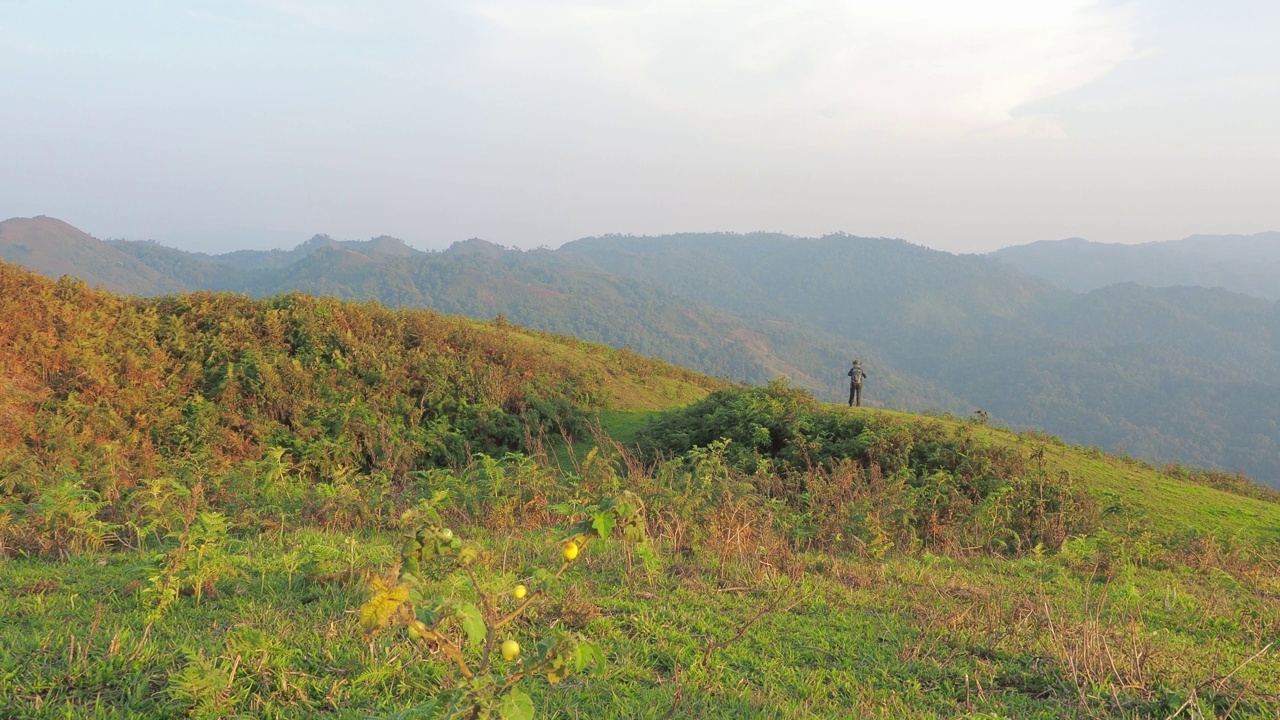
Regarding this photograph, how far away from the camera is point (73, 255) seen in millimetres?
152375

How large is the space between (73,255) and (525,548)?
194 m

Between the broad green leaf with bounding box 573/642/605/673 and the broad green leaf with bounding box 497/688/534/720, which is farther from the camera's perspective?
the broad green leaf with bounding box 573/642/605/673

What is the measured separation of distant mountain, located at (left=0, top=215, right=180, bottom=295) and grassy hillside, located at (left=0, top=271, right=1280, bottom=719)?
6015 inches

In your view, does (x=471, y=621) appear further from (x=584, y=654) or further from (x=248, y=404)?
(x=248, y=404)

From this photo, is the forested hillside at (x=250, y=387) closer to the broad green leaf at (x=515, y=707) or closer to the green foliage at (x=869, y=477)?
the green foliage at (x=869, y=477)

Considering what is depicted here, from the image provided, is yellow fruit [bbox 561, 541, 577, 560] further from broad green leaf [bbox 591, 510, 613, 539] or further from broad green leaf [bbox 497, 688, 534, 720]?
broad green leaf [bbox 497, 688, 534, 720]

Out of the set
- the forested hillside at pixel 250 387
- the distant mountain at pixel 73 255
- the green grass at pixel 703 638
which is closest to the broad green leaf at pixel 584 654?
the green grass at pixel 703 638

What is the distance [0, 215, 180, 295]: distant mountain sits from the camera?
5576 inches

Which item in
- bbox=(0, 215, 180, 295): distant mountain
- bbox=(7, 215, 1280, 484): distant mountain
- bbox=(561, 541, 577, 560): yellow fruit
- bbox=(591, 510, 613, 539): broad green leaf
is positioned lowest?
bbox=(7, 215, 1280, 484): distant mountain

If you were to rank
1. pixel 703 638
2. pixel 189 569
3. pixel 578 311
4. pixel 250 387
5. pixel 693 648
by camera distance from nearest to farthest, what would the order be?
pixel 693 648 → pixel 703 638 → pixel 189 569 → pixel 250 387 → pixel 578 311

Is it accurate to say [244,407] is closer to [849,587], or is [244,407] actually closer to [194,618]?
[194,618]

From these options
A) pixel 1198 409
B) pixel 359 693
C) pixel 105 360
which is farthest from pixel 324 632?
pixel 1198 409

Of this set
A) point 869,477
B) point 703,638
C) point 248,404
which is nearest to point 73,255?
point 248,404

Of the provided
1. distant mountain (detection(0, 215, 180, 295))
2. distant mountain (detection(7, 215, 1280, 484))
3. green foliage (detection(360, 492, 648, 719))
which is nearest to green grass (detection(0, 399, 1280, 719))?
green foliage (detection(360, 492, 648, 719))
